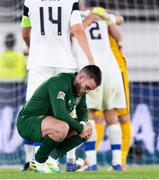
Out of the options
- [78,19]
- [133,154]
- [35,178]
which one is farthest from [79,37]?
[133,154]

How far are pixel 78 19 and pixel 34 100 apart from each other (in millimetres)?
1054

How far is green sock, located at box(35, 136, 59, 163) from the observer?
8.05 meters

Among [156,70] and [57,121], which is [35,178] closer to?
[57,121]

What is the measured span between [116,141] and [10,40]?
5516 mm

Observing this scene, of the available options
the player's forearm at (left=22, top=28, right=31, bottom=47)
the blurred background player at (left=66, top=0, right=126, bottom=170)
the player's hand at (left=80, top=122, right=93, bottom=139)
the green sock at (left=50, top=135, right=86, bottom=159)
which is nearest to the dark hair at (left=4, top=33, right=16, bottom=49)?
the blurred background player at (left=66, top=0, right=126, bottom=170)

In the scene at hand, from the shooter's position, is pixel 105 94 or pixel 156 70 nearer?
pixel 105 94

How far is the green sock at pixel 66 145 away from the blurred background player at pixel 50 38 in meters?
0.75

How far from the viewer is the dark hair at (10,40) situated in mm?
14972

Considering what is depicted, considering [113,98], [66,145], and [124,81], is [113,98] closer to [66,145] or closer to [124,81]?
[124,81]

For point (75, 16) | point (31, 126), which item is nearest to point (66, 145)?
point (31, 126)

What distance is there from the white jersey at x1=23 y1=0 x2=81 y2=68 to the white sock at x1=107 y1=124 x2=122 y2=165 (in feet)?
4.54

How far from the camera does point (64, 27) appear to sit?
29.0 feet

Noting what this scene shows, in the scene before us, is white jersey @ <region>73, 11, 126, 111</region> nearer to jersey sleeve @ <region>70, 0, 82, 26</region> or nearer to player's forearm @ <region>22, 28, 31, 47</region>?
player's forearm @ <region>22, 28, 31, 47</region>

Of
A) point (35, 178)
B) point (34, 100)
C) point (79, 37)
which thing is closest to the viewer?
point (35, 178)
